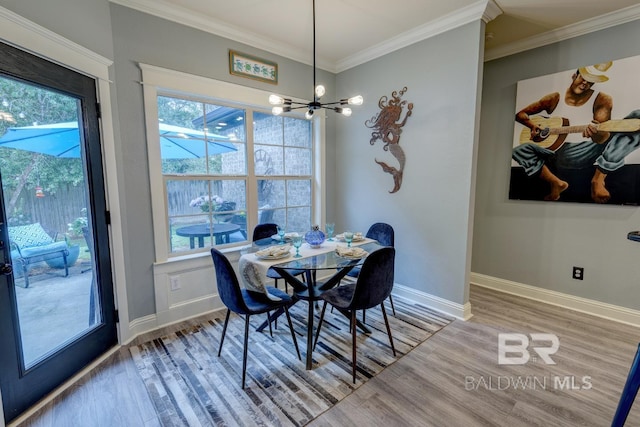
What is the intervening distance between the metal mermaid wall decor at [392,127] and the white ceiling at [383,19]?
59 cm

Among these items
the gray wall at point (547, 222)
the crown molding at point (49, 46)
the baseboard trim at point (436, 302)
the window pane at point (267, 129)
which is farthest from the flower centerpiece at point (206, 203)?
the gray wall at point (547, 222)

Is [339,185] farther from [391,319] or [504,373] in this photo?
[504,373]

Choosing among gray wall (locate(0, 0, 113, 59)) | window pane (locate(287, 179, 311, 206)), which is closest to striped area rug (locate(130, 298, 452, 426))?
window pane (locate(287, 179, 311, 206))

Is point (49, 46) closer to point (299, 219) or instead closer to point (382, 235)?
point (299, 219)

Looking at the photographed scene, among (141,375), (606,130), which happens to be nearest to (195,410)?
(141,375)

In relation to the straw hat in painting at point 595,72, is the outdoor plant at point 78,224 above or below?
below

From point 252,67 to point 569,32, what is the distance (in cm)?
322

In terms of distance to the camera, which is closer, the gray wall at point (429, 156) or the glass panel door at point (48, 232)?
the glass panel door at point (48, 232)

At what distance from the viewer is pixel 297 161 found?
3764mm

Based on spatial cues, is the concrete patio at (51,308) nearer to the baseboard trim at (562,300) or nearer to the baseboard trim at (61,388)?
the baseboard trim at (61,388)

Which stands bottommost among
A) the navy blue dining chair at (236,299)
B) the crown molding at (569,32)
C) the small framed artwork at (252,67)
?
the navy blue dining chair at (236,299)

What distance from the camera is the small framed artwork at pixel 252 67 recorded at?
2.96 meters

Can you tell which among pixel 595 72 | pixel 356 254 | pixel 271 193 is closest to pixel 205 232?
pixel 271 193

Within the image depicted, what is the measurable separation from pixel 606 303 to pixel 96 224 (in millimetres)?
4678
